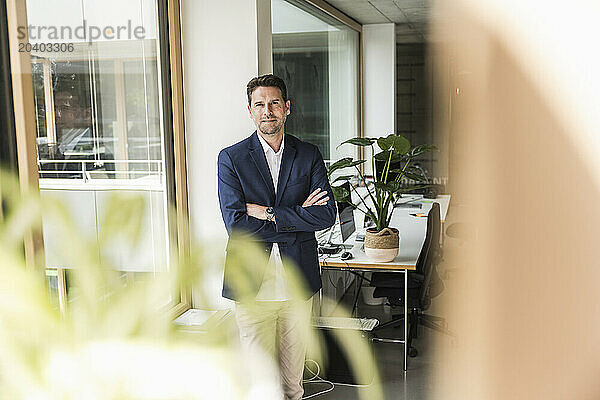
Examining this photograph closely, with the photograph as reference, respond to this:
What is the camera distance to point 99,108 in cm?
242

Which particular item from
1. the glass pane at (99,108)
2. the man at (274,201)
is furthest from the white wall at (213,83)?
the man at (274,201)

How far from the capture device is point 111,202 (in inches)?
23.6

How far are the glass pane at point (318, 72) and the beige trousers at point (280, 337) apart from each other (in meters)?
1.69

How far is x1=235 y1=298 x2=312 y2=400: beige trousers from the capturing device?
2.47 meters

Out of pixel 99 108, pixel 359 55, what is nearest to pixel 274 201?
pixel 99 108

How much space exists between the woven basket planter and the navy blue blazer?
24.5 inches

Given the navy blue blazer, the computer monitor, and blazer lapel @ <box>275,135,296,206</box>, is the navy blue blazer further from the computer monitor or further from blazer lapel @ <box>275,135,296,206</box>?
the computer monitor

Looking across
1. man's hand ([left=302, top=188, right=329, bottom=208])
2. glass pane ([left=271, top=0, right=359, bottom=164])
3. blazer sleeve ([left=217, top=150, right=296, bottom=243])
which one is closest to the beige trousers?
blazer sleeve ([left=217, top=150, right=296, bottom=243])

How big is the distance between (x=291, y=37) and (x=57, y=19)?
212cm

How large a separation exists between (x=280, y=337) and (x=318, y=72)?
2671mm

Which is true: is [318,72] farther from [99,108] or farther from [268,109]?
[99,108]

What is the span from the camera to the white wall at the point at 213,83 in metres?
2.88

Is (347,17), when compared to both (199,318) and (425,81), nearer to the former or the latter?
(199,318)

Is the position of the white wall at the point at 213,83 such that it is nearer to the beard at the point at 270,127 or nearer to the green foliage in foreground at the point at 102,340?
the beard at the point at 270,127
